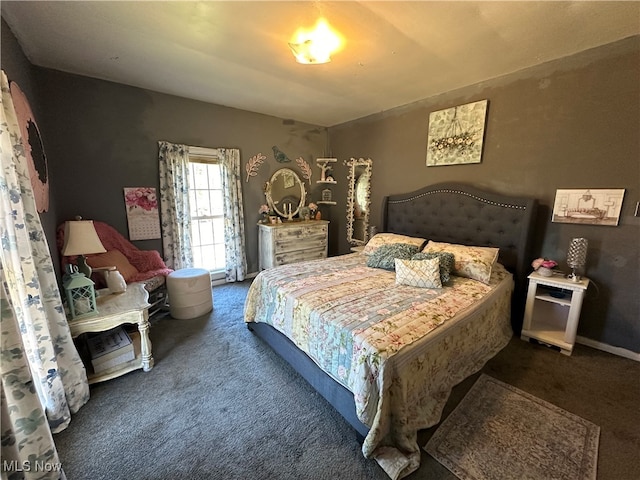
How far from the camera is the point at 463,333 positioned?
1.80m

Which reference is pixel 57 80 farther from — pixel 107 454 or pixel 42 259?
pixel 107 454

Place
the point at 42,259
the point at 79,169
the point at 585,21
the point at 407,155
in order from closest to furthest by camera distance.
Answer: the point at 42,259 < the point at 585,21 < the point at 79,169 < the point at 407,155

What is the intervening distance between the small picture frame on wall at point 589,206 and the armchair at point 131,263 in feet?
13.0

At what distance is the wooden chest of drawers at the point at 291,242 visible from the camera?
12.6 ft

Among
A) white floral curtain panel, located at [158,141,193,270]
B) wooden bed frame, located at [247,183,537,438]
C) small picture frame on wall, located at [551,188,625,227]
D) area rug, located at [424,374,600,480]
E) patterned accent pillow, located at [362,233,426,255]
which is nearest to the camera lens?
area rug, located at [424,374,600,480]

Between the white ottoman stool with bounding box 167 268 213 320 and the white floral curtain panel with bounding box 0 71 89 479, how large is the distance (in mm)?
1132

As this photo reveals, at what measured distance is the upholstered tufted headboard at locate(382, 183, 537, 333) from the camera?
255 centimetres

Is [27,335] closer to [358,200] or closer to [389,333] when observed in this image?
[389,333]

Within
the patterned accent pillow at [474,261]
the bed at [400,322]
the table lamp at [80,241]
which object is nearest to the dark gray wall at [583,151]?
the bed at [400,322]

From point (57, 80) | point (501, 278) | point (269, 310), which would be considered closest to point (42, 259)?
point (269, 310)

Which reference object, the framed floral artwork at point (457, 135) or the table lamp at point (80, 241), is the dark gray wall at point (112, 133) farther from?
the framed floral artwork at point (457, 135)

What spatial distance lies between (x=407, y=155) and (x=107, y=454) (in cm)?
384

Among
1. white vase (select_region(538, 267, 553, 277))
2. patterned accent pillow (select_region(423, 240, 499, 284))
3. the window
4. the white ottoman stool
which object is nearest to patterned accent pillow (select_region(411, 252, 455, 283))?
patterned accent pillow (select_region(423, 240, 499, 284))

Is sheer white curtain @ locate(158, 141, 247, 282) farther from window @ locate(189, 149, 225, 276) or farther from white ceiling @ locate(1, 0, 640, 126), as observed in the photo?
white ceiling @ locate(1, 0, 640, 126)
